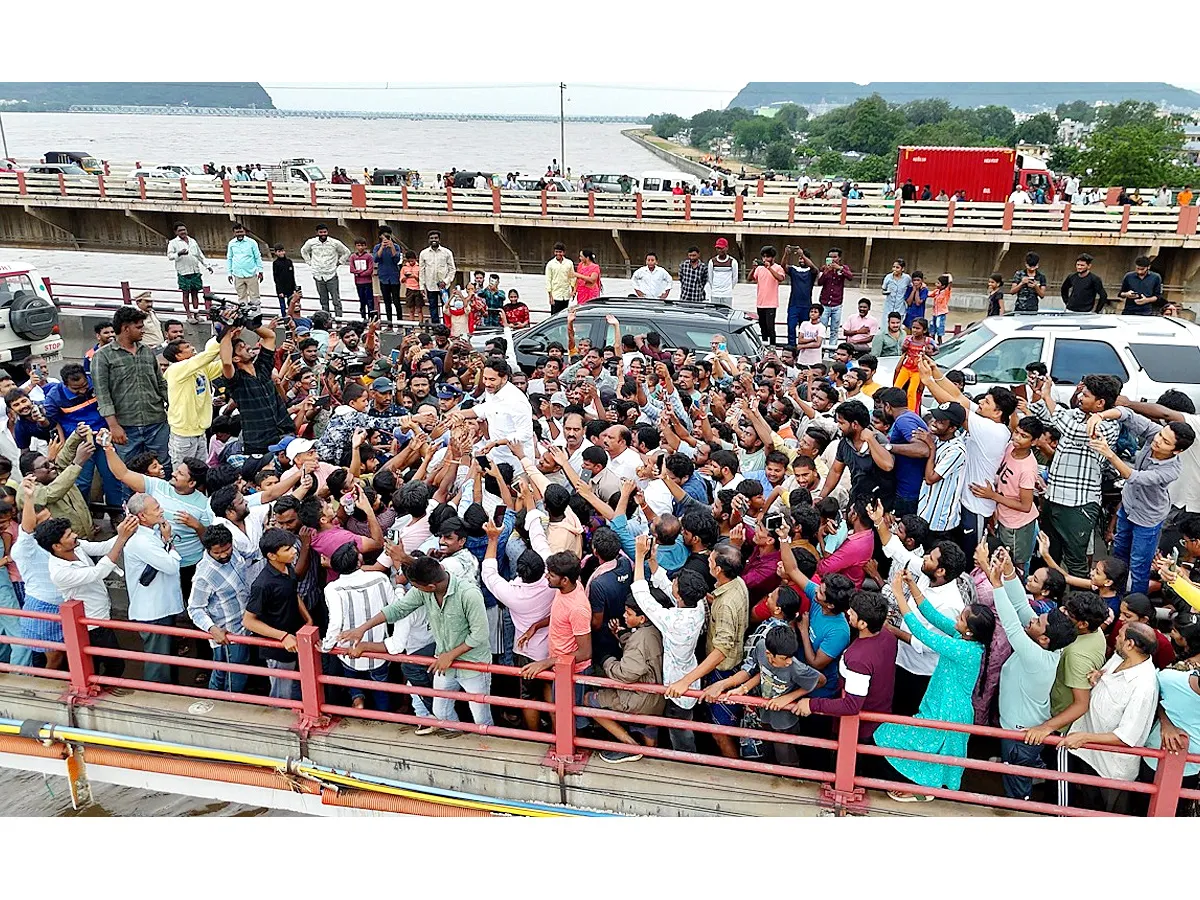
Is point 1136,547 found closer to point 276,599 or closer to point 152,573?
point 276,599

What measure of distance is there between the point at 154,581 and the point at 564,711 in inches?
110

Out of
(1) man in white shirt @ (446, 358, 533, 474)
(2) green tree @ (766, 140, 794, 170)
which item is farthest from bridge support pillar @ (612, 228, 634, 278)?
(2) green tree @ (766, 140, 794, 170)

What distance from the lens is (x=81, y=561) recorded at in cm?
575

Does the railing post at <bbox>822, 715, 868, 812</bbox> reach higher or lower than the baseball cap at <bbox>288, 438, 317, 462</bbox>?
lower

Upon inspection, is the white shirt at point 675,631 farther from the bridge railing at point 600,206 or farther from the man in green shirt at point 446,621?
the bridge railing at point 600,206

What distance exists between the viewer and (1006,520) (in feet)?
20.6

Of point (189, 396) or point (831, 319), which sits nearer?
point (189, 396)

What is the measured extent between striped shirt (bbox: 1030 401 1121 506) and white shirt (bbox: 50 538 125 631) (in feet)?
20.8

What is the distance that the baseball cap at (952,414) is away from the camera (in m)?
6.35

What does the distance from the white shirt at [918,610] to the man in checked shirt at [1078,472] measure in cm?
191

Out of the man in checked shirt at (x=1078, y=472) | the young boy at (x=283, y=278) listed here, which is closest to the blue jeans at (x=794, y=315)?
the man in checked shirt at (x=1078, y=472)

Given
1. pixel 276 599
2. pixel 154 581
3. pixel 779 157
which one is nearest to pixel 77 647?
pixel 154 581

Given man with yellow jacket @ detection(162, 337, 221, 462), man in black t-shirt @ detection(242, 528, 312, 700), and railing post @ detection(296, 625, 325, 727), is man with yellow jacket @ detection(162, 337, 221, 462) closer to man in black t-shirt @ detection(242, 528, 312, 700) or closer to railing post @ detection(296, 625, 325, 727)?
man in black t-shirt @ detection(242, 528, 312, 700)

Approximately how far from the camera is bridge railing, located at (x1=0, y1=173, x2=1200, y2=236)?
19.1 m
